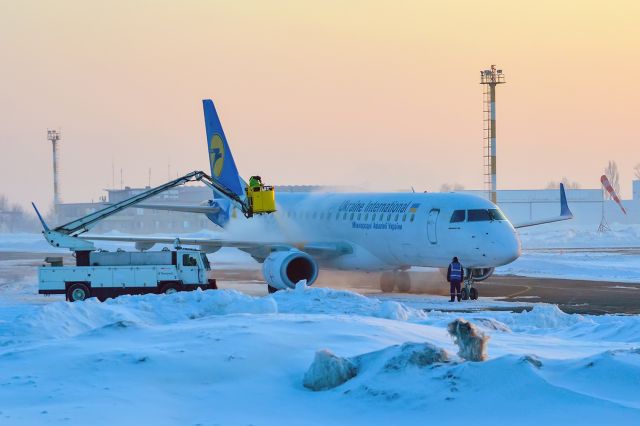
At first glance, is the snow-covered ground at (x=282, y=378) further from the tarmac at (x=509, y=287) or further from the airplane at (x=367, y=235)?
the airplane at (x=367, y=235)

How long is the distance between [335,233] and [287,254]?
3.54 m

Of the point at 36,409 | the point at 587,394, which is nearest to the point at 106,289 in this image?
the point at 36,409

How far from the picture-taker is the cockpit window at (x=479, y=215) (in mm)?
31719

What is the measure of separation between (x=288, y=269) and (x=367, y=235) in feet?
10.1

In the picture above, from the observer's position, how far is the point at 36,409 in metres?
13.0

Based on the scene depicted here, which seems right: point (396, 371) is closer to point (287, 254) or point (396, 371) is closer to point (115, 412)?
point (115, 412)

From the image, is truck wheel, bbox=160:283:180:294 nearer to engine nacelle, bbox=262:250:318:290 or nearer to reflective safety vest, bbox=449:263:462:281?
engine nacelle, bbox=262:250:318:290

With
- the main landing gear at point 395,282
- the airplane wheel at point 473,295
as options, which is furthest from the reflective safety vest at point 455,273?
the main landing gear at point 395,282

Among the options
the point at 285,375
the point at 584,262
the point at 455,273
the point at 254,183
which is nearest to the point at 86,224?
the point at 254,183

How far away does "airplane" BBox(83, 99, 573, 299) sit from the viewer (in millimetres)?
31719

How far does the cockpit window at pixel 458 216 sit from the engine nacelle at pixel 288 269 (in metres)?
5.18

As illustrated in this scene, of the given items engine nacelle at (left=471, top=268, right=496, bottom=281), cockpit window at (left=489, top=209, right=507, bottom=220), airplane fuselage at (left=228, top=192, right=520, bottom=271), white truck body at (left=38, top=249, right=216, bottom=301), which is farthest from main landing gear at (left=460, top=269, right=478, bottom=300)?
white truck body at (left=38, top=249, right=216, bottom=301)

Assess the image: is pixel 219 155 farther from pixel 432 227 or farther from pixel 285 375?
pixel 285 375

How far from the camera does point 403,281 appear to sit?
37438 millimetres
